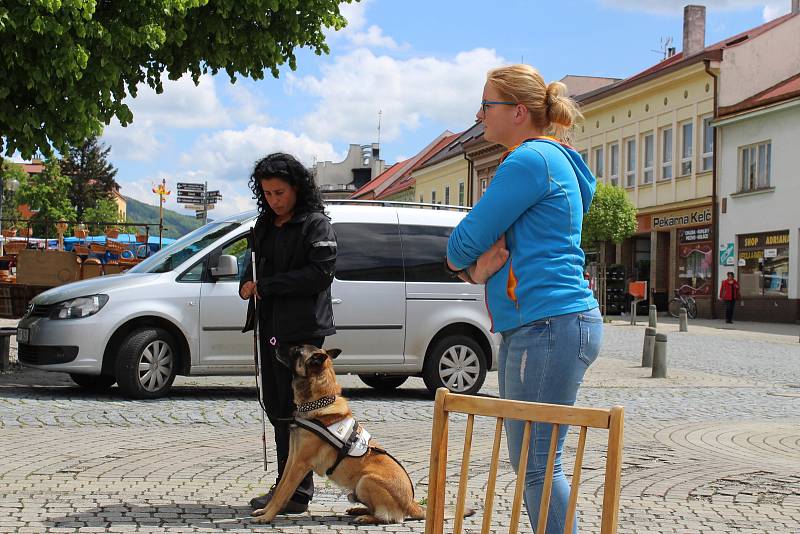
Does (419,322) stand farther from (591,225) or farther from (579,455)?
(591,225)

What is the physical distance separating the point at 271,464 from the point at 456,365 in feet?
15.6

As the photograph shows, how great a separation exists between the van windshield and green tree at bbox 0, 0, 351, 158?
2.35 metres

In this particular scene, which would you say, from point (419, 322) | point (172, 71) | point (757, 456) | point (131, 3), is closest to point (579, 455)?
point (757, 456)

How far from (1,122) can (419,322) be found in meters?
5.65

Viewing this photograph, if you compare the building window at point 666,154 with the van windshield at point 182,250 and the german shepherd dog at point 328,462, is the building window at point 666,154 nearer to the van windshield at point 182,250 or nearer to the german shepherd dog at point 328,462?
the van windshield at point 182,250

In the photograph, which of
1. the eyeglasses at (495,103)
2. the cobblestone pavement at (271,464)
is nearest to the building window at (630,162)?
the cobblestone pavement at (271,464)

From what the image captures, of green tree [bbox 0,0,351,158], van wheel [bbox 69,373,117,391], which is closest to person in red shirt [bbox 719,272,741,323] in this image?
green tree [bbox 0,0,351,158]

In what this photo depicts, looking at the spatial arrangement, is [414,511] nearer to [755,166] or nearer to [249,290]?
[249,290]

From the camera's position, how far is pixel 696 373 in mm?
16703

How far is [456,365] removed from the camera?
480 inches

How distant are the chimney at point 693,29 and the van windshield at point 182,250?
40.5m

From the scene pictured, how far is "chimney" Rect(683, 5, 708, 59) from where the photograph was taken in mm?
48438

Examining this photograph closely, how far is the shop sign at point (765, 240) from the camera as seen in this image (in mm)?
36469

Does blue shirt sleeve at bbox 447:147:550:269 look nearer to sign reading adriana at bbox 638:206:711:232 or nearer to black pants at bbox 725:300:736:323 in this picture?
black pants at bbox 725:300:736:323
